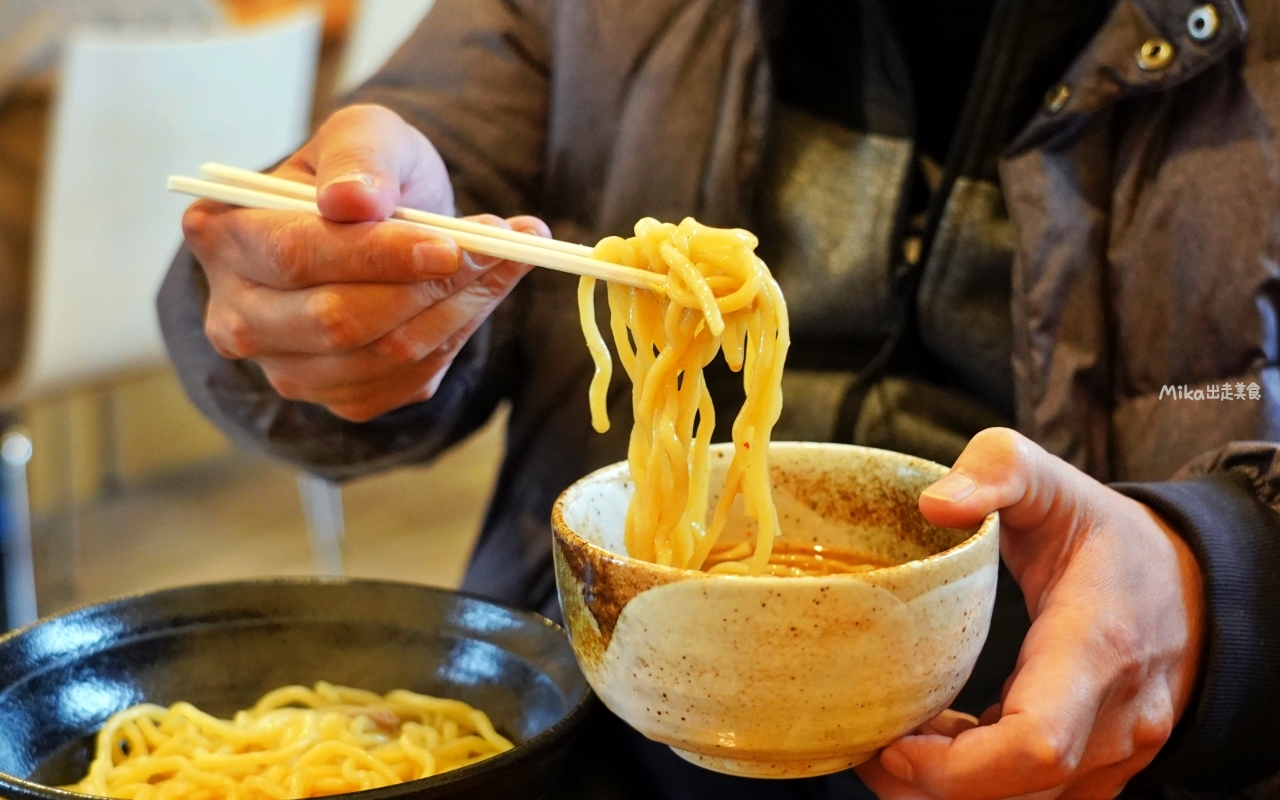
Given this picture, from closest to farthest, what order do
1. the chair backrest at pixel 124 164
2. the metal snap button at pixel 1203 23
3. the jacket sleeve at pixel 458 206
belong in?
the metal snap button at pixel 1203 23 → the jacket sleeve at pixel 458 206 → the chair backrest at pixel 124 164

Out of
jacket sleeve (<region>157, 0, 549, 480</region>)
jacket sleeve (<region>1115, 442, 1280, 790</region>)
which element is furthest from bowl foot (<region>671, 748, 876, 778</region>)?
jacket sleeve (<region>157, 0, 549, 480</region>)

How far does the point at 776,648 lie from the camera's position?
0.55 meters

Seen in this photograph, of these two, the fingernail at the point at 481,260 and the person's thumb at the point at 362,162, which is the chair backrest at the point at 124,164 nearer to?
the person's thumb at the point at 362,162

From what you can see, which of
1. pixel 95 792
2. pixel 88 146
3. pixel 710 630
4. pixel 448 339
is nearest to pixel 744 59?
pixel 448 339

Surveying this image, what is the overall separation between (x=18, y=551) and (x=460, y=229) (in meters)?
1.92

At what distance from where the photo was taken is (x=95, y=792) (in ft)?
2.21

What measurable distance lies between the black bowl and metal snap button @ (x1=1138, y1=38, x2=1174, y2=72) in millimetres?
656

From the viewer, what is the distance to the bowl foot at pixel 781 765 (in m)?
0.60

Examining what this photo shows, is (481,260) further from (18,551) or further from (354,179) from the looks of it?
(18,551)

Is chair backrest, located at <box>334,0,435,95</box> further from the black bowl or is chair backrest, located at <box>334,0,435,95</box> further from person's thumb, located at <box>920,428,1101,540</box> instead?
person's thumb, located at <box>920,428,1101,540</box>

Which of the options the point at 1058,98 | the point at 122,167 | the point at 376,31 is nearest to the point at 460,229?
the point at 1058,98

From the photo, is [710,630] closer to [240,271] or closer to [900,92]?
[240,271]

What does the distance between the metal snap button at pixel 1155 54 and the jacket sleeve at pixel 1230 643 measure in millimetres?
364

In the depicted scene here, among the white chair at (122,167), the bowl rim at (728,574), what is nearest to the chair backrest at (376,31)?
the white chair at (122,167)
